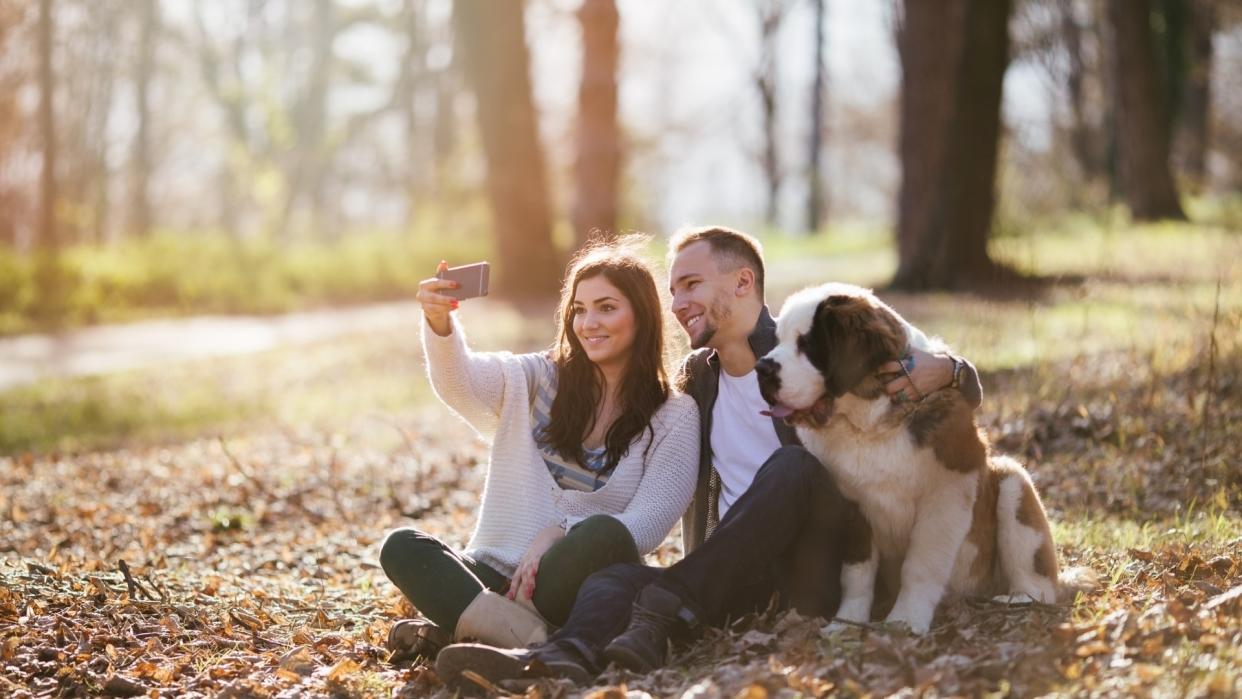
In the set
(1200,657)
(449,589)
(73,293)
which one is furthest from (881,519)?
(73,293)

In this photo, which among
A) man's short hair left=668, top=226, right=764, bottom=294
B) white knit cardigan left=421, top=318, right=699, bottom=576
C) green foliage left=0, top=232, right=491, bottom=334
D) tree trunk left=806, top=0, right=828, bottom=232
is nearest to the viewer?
white knit cardigan left=421, top=318, right=699, bottom=576

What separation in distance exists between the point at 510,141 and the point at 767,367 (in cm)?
1605

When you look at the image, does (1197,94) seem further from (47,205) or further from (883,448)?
(883,448)

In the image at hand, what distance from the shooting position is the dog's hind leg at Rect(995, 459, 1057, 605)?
176 inches

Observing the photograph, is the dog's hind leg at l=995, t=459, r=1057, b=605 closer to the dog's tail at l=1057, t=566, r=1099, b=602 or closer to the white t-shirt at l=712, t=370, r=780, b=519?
the dog's tail at l=1057, t=566, r=1099, b=602

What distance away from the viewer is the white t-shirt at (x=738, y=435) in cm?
480

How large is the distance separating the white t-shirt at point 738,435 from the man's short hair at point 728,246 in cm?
42

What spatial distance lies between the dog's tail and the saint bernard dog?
17 centimetres

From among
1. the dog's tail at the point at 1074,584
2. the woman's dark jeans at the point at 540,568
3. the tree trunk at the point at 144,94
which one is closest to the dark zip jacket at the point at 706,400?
the woman's dark jeans at the point at 540,568

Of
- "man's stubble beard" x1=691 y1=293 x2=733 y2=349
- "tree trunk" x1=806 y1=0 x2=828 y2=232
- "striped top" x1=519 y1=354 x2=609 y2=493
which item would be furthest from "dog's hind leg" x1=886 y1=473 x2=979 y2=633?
"tree trunk" x1=806 y1=0 x2=828 y2=232

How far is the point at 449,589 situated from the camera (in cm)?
441

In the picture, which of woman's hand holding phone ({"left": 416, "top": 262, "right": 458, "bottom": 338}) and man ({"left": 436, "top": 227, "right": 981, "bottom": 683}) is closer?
man ({"left": 436, "top": 227, "right": 981, "bottom": 683})

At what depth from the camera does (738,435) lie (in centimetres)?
487

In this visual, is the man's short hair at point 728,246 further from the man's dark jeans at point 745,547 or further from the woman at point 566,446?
the man's dark jeans at point 745,547
